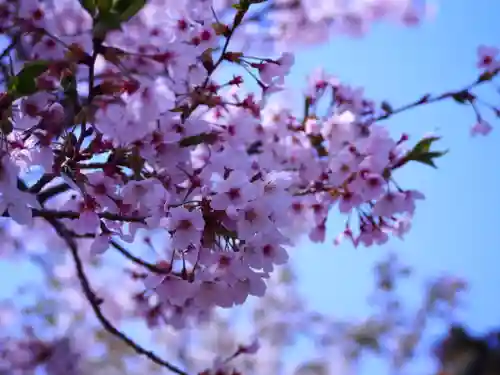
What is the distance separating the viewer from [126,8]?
4.01 feet

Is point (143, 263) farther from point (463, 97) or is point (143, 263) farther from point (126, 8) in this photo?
A: point (463, 97)

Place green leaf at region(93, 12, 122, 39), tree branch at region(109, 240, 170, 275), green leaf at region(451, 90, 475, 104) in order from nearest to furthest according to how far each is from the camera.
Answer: green leaf at region(93, 12, 122, 39), tree branch at region(109, 240, 170, 275), green leaf at region(451, 90, 475, 104)

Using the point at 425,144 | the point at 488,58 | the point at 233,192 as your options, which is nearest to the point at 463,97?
the point at 488,58

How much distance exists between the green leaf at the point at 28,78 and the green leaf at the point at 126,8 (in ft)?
0.58

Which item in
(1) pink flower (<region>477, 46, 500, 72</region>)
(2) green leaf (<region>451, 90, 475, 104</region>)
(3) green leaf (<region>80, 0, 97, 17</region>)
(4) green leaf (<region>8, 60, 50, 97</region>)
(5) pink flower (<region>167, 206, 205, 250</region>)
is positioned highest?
(1) pink flower (<region>477, 46, 500, 72</region>)

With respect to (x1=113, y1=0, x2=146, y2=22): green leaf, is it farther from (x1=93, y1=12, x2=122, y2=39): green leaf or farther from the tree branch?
the tree branch

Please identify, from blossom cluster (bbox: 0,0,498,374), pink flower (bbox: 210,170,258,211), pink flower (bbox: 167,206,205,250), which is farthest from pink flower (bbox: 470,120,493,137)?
pink flower (bbox: 167,206,205,250)

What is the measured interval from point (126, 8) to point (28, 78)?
0.25 meters

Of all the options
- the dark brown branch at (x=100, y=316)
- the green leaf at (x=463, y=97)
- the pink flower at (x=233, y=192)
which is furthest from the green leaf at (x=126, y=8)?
the green leaf at (x=463, y=97)

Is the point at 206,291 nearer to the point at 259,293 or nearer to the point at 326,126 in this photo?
the point at 259,293

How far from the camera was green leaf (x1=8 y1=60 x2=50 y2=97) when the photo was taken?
1.21 meters

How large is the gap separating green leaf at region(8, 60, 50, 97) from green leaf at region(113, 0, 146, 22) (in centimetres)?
18

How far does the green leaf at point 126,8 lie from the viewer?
1210 millimetres

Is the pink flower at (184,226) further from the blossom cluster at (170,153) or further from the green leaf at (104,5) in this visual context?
the green leaf at (104,5)
